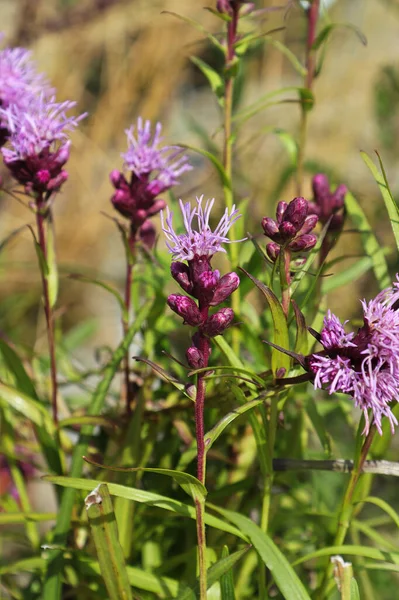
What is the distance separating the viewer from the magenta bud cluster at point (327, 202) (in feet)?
2.07

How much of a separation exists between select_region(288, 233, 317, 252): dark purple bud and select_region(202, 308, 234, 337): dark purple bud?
7cm

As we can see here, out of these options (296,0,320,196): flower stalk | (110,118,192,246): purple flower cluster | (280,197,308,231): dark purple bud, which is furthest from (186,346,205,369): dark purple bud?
(296,0,320,196): flower stalk

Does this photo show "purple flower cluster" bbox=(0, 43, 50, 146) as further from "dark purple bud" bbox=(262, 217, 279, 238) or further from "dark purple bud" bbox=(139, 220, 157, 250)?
"dark purple bud" bbox=(262, 217, 279, 238)

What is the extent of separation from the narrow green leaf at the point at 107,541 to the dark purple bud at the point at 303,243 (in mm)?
195

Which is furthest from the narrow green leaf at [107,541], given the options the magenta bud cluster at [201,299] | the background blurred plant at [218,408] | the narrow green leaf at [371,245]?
the narrow green leaf at [371,245]

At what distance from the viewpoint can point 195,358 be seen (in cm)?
42

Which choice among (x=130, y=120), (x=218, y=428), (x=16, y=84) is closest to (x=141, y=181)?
(x=16, y=84)

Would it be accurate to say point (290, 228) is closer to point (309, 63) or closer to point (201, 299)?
point (201, 299)

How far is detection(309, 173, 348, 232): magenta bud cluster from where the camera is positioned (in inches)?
24.9

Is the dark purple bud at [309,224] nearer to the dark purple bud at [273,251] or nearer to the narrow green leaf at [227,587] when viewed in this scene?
the dark purple bud at [273,251]

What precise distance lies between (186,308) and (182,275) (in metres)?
0.02

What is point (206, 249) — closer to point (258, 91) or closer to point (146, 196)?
point (146, 196)

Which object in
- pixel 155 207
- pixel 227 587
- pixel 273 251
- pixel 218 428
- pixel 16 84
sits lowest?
pixel 227 587

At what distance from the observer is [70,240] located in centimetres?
266
